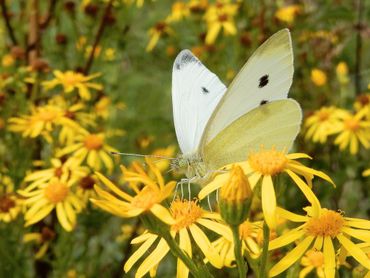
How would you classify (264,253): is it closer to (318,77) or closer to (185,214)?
(185,214)

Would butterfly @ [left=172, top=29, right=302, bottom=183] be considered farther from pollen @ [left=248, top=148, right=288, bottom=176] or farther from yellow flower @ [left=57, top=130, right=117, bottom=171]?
yellow flower @ [left=57, top=130, right=117, bottom=171]

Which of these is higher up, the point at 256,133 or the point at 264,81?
the point at 264,81

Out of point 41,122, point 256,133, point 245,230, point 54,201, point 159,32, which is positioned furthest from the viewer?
point 159,32

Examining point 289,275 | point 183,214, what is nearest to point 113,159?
point 183,214

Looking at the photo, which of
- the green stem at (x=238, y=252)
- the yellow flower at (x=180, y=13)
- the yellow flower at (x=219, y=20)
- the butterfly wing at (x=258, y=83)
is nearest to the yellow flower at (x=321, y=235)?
the green stem at (x=238, y=252)

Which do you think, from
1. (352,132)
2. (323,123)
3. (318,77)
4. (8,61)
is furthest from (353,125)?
(8,61)

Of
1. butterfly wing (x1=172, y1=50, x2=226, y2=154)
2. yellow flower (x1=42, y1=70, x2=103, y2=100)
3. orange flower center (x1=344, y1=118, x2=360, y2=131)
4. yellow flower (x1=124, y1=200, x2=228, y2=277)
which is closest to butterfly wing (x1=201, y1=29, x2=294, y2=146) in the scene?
butterfly wing (x1=172, y1=50, x2=226, y2=154)
